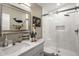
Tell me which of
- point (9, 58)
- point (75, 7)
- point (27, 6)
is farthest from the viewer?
point (75, 7)

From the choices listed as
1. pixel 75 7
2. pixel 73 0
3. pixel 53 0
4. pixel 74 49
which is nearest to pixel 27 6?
pixel 53 0

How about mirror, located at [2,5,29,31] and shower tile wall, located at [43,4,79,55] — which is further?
shower tile wall, located at [43,4,79,55]

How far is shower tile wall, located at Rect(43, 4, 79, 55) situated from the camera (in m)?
2.14

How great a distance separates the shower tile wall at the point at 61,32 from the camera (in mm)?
2141

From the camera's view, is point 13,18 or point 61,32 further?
point 61,32

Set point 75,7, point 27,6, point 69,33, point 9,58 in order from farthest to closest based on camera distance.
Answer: point 69,33
point 75,7
point 27,6
point 9,58

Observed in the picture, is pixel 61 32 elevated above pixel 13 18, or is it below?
below

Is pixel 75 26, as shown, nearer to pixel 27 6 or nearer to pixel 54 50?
pixel 54 50

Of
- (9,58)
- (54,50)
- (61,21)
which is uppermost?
(61,21)

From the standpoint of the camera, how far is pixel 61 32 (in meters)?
2.40

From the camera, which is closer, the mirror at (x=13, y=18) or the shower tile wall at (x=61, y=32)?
the mirror at (x=13, y=18)

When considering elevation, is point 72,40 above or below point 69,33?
below

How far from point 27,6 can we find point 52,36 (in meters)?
1.17

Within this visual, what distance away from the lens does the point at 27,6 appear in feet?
6.20
